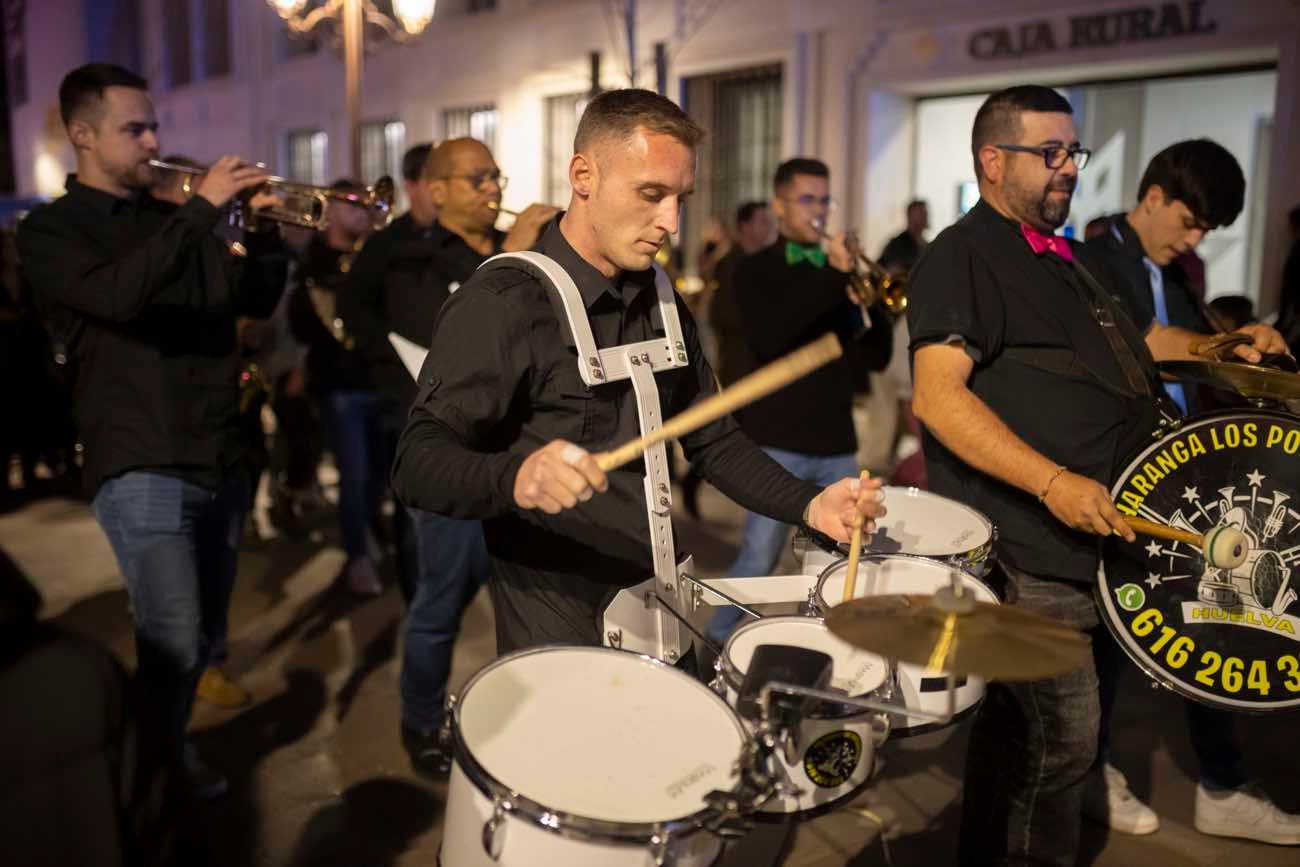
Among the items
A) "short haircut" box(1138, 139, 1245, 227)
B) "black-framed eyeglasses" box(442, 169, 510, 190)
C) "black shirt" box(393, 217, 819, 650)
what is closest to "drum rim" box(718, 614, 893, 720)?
"black shirt" box(393, 217, 819, 650)

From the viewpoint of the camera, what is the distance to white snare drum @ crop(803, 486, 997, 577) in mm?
2482

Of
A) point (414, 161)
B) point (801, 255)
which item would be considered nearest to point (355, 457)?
point (414, 161)

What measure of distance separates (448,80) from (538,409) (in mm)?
16061

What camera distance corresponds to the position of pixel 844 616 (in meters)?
1.82

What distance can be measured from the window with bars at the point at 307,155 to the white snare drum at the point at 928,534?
63.8 feet

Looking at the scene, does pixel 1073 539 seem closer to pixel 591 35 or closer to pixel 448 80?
pixel 591 35

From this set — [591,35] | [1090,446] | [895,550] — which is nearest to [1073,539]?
[1090,446]

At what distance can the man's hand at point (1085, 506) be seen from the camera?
94.0 inches

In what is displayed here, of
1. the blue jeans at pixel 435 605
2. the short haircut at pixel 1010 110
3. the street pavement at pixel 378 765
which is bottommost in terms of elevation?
the street pavement at pixel 378 765

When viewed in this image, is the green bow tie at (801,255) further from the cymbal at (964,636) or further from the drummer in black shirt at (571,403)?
the cymbal at (964,636)

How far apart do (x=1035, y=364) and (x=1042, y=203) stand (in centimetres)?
44

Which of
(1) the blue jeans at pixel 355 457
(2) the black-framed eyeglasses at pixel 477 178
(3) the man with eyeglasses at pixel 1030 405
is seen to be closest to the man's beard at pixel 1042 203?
(3) the man with eyeglasses at pixel 1030 405

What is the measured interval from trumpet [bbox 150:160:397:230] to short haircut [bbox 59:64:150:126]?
9.4 inches

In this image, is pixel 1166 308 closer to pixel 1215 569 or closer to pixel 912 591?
pixel 1215 569
